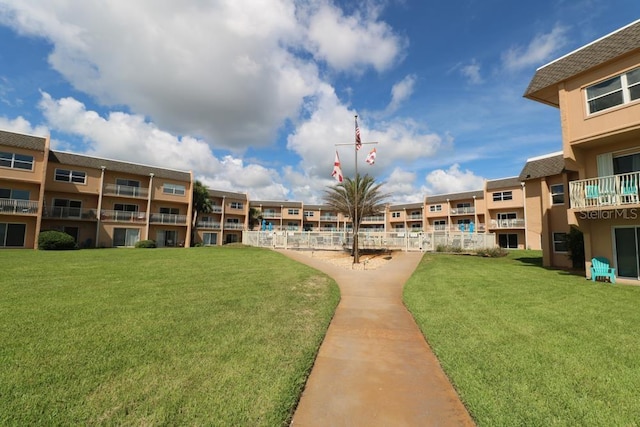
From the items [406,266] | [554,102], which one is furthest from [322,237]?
[554,102]

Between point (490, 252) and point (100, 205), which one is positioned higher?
point (100, 205)

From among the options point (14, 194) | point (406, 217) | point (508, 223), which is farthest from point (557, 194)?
point (14, 194)

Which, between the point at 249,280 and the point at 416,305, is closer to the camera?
the point at 416,305

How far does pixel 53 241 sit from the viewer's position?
2408 cm

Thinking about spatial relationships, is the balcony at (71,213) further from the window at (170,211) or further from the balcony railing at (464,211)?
the balcony railing at (464,211)

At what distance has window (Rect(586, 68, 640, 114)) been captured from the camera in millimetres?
11352

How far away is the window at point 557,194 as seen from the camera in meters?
19.2

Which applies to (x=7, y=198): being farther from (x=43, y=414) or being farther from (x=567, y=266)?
(x=567, y=266)

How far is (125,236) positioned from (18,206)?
9.15 metres

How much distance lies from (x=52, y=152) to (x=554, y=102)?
41620mm

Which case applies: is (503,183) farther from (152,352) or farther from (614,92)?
(152,352)

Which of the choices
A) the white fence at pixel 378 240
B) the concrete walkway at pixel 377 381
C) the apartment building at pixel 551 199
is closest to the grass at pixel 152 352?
the concrete walkway at pixel 377 381

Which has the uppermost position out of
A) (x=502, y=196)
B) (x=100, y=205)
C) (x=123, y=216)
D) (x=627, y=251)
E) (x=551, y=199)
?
(x=502, y=196)

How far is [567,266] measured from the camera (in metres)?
17.1
